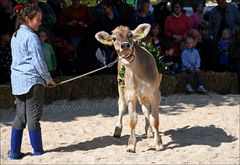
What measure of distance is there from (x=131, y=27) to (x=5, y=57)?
9.01 feet

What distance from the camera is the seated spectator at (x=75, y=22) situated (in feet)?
35.4

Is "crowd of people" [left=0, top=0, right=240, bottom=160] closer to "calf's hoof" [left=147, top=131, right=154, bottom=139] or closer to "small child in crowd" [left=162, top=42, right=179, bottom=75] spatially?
"small child in crowd" [left=162, top=42, right=179, bottom=75]

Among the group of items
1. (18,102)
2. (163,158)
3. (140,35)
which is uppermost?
(140,35)

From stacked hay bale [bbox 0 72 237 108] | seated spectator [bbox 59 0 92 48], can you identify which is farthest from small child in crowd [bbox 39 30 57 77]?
seated spectator [bbox 59 0 92 48]

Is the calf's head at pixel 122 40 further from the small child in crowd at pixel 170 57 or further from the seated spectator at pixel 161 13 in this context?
the seated spectator at pixel 161 13

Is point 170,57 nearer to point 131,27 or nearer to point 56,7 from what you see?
point 131,27

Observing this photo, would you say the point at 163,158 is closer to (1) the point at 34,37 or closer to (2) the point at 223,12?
(1) the point at 34,37

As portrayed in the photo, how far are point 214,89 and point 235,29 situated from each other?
1809mm

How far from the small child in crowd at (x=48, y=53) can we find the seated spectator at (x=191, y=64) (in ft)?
8.53

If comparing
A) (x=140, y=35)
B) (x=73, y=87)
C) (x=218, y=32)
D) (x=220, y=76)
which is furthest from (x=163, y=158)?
(x=218, y=32)

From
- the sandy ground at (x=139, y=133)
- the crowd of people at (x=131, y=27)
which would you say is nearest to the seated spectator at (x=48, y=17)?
the crowd of people at (x=131, y=27)

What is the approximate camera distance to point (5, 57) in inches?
368

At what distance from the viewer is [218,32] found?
39.8 ft

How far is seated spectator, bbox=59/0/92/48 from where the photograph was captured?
10805mm
